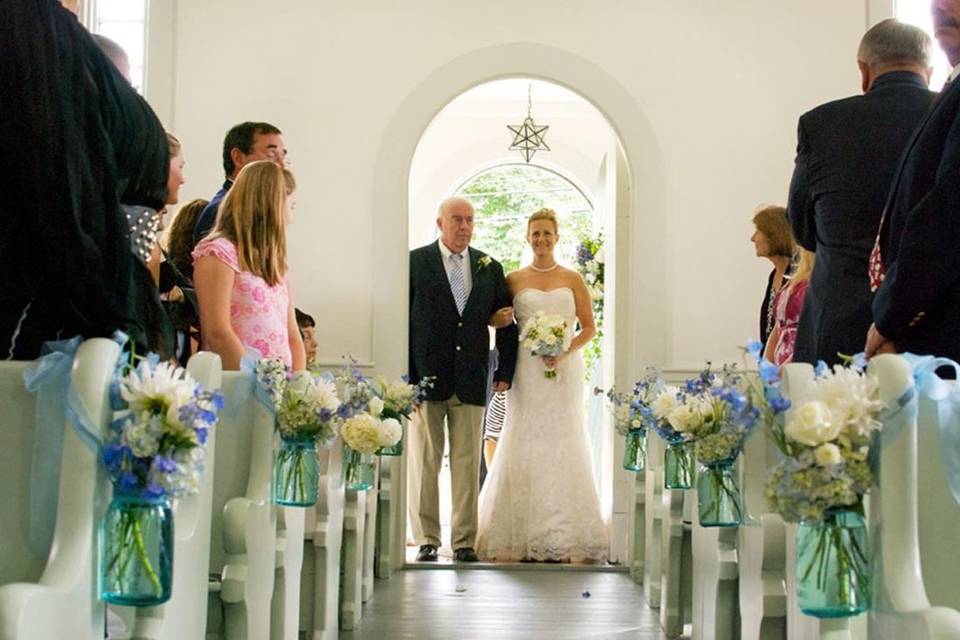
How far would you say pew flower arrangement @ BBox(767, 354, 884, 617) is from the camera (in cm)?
240

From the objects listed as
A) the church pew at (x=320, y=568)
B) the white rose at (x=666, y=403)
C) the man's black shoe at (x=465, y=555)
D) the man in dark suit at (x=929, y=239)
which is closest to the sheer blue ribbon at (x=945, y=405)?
the man in dark suit at (x=929, y=239)

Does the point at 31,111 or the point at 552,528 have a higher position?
Answer: the point at 31,111

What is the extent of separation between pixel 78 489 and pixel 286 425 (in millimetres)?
1549

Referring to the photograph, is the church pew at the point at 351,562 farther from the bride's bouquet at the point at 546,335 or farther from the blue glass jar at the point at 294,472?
the bride's bouquet at the point at 546,335

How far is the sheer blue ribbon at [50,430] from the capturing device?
7.50ft

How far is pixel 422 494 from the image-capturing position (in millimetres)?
7984

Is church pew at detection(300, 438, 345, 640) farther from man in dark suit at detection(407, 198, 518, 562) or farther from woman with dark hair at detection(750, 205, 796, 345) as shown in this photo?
man in dark suit at detection(407, 198, 518, 562)

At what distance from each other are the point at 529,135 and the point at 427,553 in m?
6.18

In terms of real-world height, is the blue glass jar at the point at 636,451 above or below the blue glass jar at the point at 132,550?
above

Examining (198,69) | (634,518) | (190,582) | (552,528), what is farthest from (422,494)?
(190,582)

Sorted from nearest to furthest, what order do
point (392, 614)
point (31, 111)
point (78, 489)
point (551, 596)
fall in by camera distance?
point (78, 489) → point (31, 111) → point (392, 614) → point (551, 596)

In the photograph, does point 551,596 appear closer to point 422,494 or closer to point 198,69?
point 422,494

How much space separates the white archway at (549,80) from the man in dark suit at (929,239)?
14.6 ft

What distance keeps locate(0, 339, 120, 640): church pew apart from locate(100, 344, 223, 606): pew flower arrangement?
31mm
